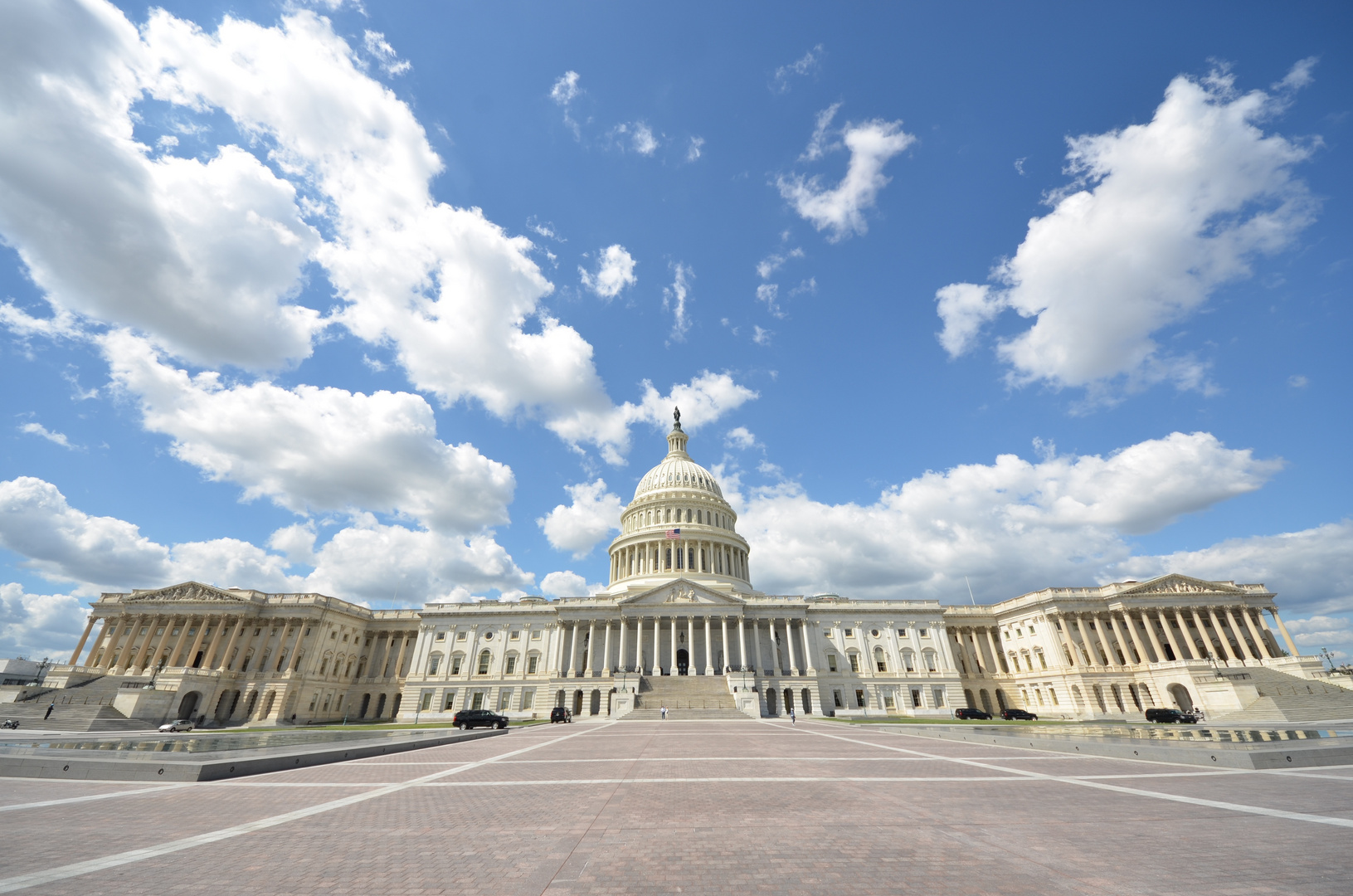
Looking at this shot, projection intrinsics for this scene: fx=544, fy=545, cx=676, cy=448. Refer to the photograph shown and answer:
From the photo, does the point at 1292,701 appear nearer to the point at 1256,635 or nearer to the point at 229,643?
the point at 1256,635

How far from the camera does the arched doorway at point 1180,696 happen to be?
6000 cm

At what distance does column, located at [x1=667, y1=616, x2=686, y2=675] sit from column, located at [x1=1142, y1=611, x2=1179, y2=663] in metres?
58.9

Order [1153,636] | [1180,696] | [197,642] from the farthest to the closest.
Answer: [197,642] < [1153,636] < [1180,696]

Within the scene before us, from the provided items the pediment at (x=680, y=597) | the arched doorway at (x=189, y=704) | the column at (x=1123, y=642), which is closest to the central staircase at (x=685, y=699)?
the pediment at (x=680, y=597)

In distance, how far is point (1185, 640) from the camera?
67.9m

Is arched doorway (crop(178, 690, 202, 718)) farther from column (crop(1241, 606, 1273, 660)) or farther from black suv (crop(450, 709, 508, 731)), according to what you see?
column (crop(1241, 606, 1273, 660))

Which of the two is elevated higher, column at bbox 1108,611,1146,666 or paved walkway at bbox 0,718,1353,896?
column at bbox 1108,611,1146,666

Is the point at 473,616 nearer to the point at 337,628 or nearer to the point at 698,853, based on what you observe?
the point at 337,628

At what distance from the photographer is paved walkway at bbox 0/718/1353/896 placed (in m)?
7.04

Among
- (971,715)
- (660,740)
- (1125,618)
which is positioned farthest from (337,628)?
(1125,618)

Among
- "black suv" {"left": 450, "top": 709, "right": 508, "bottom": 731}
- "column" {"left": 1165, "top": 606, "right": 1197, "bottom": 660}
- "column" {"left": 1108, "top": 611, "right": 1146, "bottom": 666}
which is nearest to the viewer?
"black suv" {"left": 450, "top": 709, "right": 508, "bottom": 731}

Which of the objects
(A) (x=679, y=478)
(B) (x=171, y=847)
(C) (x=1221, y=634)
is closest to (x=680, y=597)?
(A) (x=679, y=478)

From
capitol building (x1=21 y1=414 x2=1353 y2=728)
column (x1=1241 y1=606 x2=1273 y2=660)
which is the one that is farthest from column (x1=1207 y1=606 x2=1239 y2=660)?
column (x1=1241 y1=606 x2=1273 y2=660)

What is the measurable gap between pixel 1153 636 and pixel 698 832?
3321 inches
